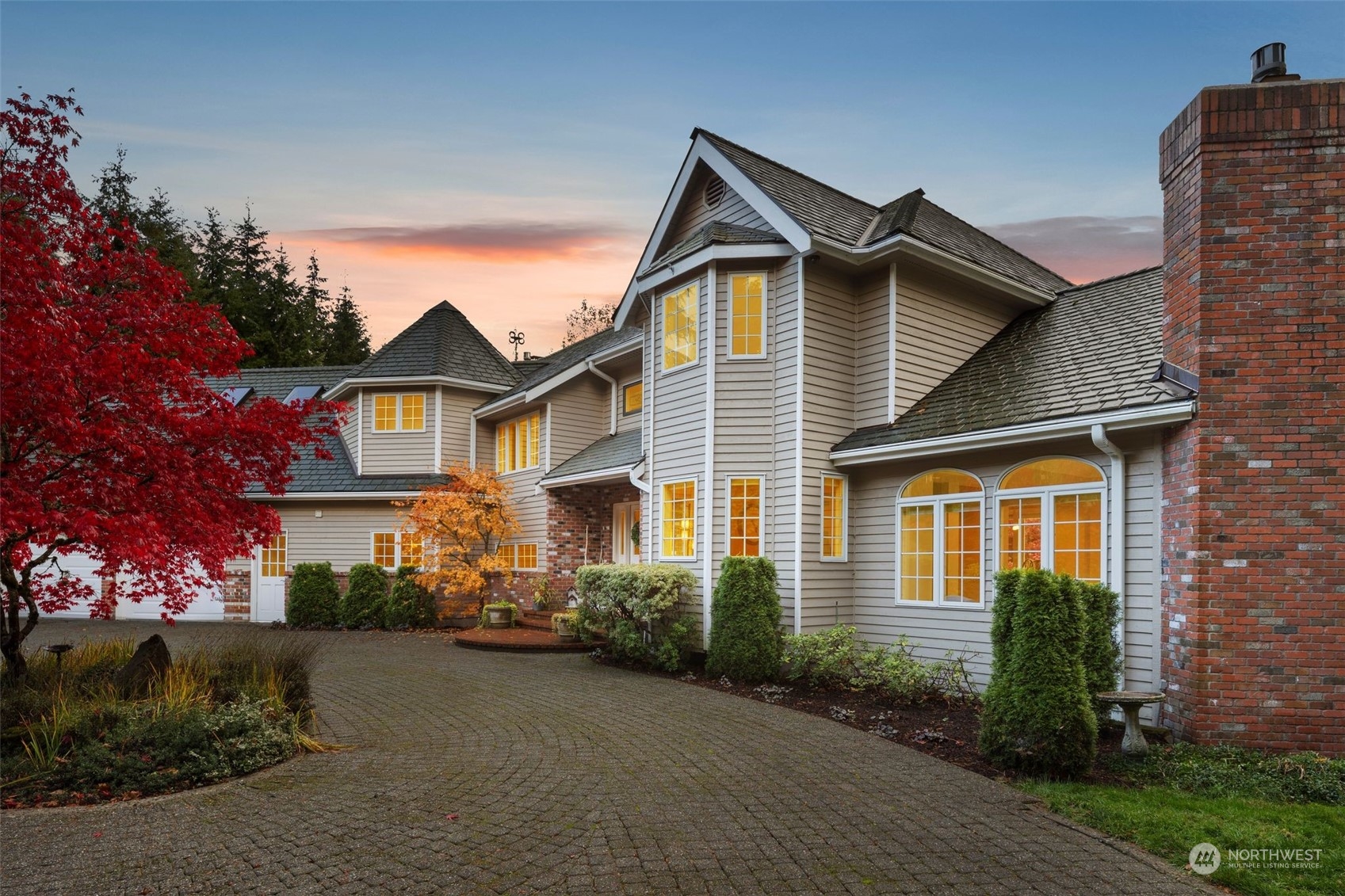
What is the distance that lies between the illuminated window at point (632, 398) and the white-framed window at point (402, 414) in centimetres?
573

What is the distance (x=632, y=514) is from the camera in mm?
16094

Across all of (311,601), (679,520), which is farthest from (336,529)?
(679,520)

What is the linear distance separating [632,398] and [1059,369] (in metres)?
9.59

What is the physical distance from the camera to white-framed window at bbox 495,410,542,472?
18.0m

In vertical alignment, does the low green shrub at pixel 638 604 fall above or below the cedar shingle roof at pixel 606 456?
below

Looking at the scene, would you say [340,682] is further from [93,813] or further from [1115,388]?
[1115,388]

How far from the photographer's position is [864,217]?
12.8m

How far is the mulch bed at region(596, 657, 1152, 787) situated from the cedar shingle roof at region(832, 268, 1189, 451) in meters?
3.36

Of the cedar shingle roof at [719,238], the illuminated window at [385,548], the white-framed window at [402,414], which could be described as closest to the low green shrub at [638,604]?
the cedar shingle roof at [719,238]

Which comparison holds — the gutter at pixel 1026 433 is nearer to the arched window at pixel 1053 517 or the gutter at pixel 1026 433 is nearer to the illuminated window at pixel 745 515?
the arched window at pixel 1053 517

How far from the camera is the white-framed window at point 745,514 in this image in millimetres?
11125

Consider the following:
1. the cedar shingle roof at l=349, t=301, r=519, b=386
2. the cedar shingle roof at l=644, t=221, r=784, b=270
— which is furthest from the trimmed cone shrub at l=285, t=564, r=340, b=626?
the cedar shingle roof at l=644, t=221, r=784, b=270

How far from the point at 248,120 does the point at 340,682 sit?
799cm

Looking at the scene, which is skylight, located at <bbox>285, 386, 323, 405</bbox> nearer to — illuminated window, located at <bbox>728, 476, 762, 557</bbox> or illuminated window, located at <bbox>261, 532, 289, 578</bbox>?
illuminated window, located at <bbox>261, 532, 289, 578</bbox>
